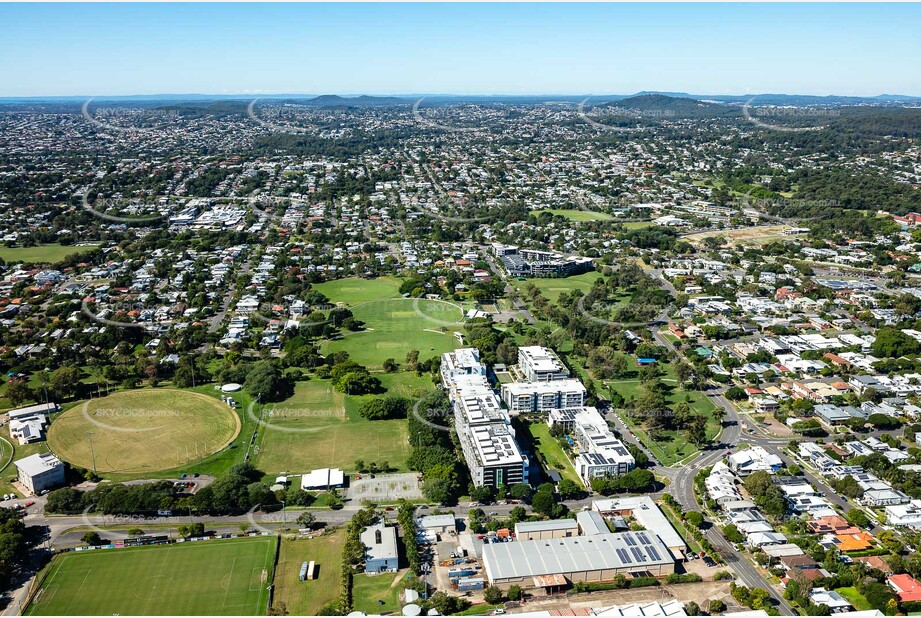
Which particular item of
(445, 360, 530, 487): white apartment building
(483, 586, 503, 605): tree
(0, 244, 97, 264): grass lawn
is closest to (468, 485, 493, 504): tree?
(445, 360, 530, 487): white apartment building

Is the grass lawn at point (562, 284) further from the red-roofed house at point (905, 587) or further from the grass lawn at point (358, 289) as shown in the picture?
the red-roofed house at point (905, 587)

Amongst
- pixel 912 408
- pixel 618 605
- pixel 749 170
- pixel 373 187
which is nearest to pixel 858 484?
pixel 912 408

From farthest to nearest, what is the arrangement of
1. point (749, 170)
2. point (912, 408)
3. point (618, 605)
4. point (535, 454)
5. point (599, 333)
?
1. point (749, 170)
2. point (599, 333)
3. point (912, 408)
4. point (535, 454)
5. point (618, 605)

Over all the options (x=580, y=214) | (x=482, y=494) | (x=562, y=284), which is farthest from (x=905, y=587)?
(x=580, y=214)

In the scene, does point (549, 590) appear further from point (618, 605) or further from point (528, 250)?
point (528, 250)

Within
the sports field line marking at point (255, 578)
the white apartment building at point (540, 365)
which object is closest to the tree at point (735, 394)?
the white apartment building at point (540, 365)

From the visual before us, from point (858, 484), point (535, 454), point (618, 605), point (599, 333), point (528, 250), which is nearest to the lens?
point (618, 605)

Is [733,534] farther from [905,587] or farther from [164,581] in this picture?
[164,581]

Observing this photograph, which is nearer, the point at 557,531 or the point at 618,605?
the point at 618,605
